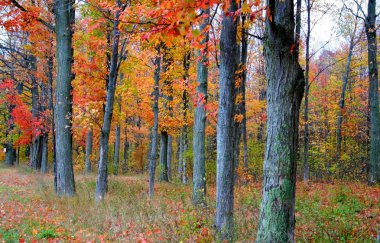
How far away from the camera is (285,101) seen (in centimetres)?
385

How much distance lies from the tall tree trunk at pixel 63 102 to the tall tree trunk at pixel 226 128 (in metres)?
8.10

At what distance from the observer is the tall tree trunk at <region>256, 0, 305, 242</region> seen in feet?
12.5

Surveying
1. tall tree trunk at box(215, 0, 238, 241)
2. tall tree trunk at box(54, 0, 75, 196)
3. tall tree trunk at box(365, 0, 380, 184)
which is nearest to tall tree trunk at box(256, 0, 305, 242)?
tall tree trunk at box(215, 0, 238, 241)

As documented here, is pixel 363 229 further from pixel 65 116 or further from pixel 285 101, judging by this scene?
pixel 65 116

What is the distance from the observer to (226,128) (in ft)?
19.8

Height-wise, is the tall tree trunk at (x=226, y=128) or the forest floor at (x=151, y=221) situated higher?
the tall tree trunk at (x=226, y=128)

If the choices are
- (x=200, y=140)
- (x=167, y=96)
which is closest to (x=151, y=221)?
(x=200, y=140)

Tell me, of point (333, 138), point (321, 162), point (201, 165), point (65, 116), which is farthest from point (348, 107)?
point (65, 116)

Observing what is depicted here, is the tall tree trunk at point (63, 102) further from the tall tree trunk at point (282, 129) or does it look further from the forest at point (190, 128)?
the tall tree trunk at point (282, 129)

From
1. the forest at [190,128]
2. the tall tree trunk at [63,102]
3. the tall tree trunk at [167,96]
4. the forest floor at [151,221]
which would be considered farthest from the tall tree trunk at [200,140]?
the tall tree trunk at [167,96]

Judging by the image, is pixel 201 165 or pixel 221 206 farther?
pixel 201 165

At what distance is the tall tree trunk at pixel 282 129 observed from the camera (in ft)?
12.5

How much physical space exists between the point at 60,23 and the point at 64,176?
6033 mm

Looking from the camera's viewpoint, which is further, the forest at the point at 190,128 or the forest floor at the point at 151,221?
the forest floor at the point at 151,221
